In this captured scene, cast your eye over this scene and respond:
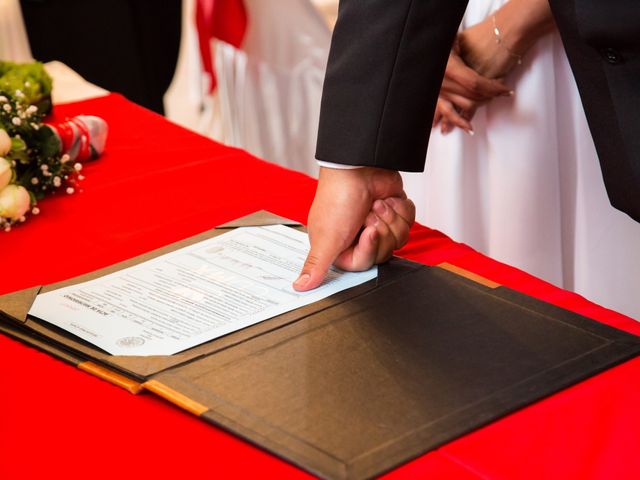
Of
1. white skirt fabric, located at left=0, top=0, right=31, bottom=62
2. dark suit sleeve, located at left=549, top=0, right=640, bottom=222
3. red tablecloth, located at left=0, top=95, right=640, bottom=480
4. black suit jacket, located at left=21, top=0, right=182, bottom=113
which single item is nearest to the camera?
red tablecloth, located at left=0, top=95, right=640, bottom=480

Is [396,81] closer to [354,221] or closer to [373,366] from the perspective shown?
[354,221]

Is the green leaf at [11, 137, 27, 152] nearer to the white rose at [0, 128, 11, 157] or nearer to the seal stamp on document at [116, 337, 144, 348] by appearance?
the white rose at [0, 128, 11, 157]

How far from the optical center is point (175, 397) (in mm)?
Answer: 785

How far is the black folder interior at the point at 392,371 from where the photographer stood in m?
0.72

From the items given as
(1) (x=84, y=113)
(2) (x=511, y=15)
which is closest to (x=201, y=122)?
(1) (x=84, y=113)

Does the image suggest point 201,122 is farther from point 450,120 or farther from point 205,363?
point 205,363

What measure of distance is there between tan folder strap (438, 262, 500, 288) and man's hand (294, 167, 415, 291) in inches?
2.9

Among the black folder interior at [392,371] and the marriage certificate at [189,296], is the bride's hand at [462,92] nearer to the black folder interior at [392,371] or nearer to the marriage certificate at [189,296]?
the marriage certificate at [189,296]

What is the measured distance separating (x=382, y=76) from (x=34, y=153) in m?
0.57

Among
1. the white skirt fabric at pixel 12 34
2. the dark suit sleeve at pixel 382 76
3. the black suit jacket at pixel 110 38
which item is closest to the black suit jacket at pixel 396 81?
the dark suit sleeve at pixel 382 76

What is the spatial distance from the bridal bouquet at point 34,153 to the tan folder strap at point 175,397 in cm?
52

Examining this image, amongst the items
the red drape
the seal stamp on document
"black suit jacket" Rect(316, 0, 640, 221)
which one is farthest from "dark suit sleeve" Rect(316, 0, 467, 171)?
the red drape

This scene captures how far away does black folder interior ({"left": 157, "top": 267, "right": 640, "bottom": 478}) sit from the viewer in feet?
2.35

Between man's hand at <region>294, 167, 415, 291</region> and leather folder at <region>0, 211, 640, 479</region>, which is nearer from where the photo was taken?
leather folder at <region>0, 211, 640, 479</region>
